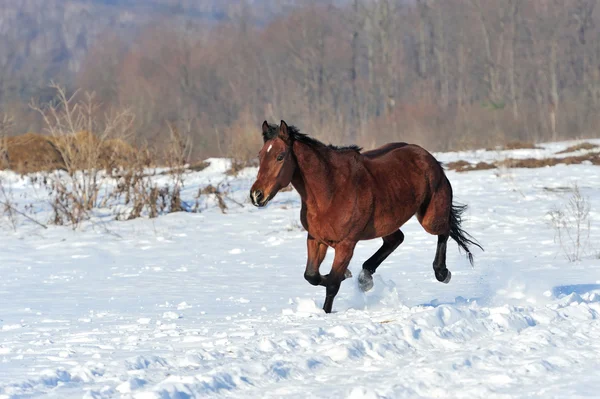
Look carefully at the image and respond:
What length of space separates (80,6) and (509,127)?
15821cm

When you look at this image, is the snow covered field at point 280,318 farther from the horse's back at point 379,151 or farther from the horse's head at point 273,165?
the horse's back at point 379,151

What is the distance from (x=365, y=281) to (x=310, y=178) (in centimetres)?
116

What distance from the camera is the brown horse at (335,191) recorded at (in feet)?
20.7

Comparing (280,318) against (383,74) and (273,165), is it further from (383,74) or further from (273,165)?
(383,74)

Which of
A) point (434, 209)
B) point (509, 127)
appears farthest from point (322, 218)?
point (509, 127)

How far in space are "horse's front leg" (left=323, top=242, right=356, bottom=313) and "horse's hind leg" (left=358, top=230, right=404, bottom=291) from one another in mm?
560

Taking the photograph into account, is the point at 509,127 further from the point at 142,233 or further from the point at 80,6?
the point at 80,6

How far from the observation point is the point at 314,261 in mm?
6691

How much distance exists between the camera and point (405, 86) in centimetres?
5672

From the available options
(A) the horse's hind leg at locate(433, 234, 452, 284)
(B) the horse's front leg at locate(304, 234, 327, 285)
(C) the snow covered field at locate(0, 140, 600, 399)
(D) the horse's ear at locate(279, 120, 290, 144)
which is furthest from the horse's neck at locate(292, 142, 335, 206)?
(A) the horse's hind leg at locate(433, 234, 452, 284)

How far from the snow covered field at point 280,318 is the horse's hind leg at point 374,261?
0.46 feet

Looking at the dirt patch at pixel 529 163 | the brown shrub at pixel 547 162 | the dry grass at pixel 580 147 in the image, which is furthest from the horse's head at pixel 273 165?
the dry grass at pixel 580 147

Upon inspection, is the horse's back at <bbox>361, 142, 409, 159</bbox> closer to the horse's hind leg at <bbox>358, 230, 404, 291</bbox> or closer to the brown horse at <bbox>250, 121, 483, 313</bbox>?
the brown horse at <bbox>250, 121, 483, 313</bbox>

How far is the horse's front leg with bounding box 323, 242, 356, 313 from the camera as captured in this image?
6539mm
